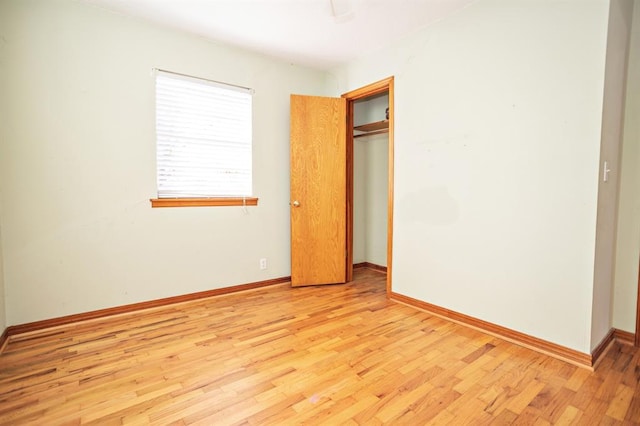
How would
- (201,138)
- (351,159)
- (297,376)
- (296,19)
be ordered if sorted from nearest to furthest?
(297,376) < (296,19) < (201,138) < (351,159)

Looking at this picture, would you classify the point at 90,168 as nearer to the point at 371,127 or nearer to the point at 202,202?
the point at 202,202

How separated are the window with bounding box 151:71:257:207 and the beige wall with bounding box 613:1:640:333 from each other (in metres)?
3.02

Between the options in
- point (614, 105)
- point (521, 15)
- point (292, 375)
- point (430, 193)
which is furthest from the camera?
point (430, 193)

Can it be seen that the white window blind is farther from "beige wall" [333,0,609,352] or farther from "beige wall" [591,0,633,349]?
"beige wall" [591,0,633,349]

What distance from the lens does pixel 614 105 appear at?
1.96 metres

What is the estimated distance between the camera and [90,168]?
8.11 ft

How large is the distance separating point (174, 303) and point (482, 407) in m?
2.54

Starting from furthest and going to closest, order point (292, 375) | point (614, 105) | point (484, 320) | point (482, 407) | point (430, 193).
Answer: point (430, 193)
point (484, 320)
point (614, 105)
point (292, 375)
point (482, 407)

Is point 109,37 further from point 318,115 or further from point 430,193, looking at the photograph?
point 430,193

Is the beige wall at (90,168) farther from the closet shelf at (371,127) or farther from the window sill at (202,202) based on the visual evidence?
the closet shelf at (371,127)

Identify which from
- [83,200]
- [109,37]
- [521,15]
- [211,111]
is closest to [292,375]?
[83,200]

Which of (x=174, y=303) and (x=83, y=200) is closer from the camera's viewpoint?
(x=83, y=200)

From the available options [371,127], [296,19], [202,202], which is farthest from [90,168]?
[371,127]

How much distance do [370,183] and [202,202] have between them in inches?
89.2
